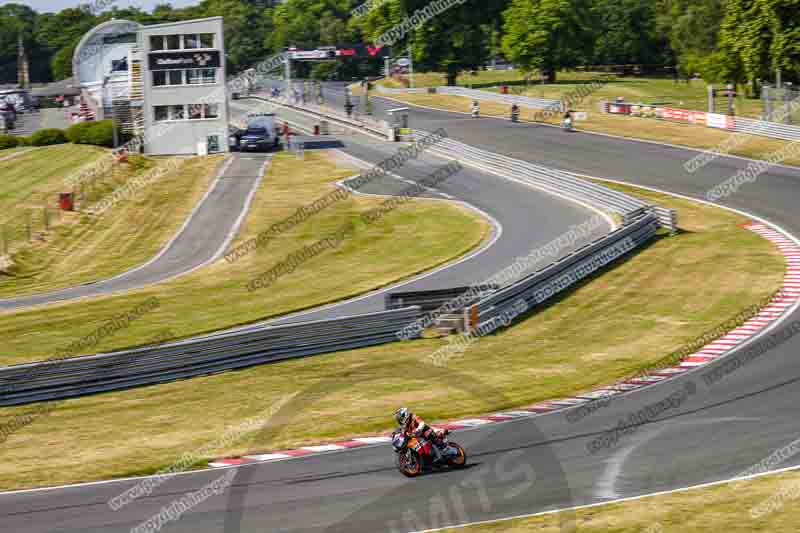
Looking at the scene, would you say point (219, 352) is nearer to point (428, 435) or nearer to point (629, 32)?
point (428, 435)

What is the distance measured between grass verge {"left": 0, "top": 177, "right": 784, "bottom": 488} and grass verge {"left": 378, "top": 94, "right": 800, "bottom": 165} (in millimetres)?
23862

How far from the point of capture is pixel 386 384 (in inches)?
930

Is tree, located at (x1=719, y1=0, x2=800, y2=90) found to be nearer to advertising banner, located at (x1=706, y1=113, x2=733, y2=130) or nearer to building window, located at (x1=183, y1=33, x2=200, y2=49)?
advertising banner, located at (x1=706, y1=113, x2=733, y2=130)

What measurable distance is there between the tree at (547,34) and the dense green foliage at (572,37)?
11cm

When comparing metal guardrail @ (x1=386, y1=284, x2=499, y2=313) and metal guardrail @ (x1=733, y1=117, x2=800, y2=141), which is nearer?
metal guardrail @ (x1=386, y1=284, x2=499, y2=313)

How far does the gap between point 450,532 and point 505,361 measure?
441 inches

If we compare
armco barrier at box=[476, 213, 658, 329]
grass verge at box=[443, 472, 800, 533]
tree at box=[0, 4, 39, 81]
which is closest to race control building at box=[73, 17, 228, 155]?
armco barrier at box=[476, 213, 658, 329]

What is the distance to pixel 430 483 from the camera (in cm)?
1634

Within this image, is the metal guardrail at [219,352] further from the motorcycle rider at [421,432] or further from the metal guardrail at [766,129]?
the metal guardrail at [766,129]

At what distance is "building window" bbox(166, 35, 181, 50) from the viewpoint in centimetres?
6581

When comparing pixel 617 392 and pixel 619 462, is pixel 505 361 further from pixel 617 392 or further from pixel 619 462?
pixel 619 462

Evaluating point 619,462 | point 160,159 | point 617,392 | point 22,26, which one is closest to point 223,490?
point 619,462

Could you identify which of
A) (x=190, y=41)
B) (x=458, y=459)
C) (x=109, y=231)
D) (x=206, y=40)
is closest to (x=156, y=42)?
(x=190, y=41)

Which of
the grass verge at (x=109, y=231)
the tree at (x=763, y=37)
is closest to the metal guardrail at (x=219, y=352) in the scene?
the grass verge at (x=109, y=231)
